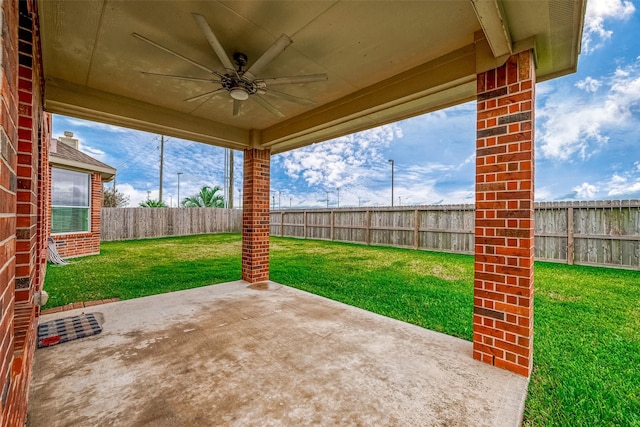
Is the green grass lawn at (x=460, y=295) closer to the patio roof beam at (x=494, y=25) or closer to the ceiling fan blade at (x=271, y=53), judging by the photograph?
the patio roof beam at (x=494, y=25)

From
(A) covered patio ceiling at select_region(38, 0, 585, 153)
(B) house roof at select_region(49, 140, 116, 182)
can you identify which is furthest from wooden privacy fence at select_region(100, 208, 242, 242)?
(A) covered patio ceiling at select_region(38, 0, 585, 153)

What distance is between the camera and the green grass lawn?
6.47 feet

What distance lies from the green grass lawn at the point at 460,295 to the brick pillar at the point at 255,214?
653 millimetres

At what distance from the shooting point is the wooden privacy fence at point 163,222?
11820 mm

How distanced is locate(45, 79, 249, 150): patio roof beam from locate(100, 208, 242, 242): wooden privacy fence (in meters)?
10.1

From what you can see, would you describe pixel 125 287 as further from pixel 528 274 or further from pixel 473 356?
pixel 528 274

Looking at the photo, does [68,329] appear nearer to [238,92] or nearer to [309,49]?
[238,92]

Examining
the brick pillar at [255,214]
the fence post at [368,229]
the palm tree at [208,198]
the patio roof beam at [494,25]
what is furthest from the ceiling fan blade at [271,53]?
the palm tree at [208,198]

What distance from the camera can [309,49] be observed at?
2459 mm

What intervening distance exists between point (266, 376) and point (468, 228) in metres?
7.94

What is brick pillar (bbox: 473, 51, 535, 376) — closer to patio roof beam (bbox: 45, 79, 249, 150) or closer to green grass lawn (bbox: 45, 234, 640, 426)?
green grass lawn (bbox: 45, 234, 640, 426)

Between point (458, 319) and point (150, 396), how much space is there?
3122 mm

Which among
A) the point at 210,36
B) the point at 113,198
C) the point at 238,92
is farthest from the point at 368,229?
the point at 113,198

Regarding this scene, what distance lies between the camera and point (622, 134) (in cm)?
1101
